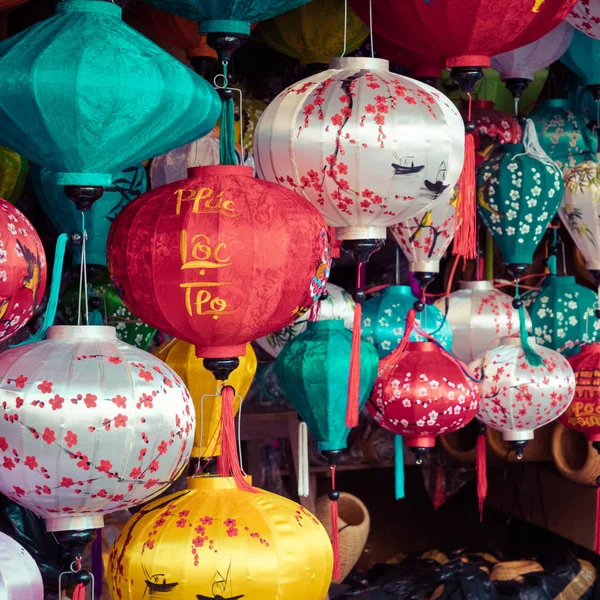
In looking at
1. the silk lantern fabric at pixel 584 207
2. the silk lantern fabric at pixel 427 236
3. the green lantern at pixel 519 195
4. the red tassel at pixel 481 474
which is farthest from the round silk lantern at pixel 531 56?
the red tassel at pixel 481 474

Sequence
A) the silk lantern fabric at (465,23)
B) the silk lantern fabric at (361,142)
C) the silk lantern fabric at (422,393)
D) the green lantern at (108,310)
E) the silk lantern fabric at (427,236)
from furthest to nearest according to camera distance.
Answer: the silk lantern fabric at (427,236)
the silk lantern fabric at (422,393)
the green lantern at (108,310)
the silk lantern fabric at (465,23)
the silk lantern fabric at (361,142)

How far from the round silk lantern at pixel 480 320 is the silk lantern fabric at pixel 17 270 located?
1.23 m

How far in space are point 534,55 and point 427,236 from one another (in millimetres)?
429

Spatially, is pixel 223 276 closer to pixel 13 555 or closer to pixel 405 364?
pixel 13 555

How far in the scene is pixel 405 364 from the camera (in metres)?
2.11

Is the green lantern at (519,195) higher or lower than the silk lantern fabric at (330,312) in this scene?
higher

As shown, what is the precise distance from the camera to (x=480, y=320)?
2.46 meters

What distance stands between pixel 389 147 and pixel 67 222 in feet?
1.70

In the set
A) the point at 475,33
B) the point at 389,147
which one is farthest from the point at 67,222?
the point at 475,33

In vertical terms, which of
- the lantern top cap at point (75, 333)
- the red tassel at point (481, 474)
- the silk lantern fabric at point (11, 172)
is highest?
the silk lantern fabric at point (11, 172)

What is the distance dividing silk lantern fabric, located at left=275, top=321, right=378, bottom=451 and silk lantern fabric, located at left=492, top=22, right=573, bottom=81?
2.22 feet

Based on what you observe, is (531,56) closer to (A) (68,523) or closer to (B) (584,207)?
(B) (584,207)

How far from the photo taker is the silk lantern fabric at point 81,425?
1.36 m

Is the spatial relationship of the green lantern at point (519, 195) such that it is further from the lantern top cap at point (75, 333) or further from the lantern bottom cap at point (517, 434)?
the lantern top cap at point (75, 333)
